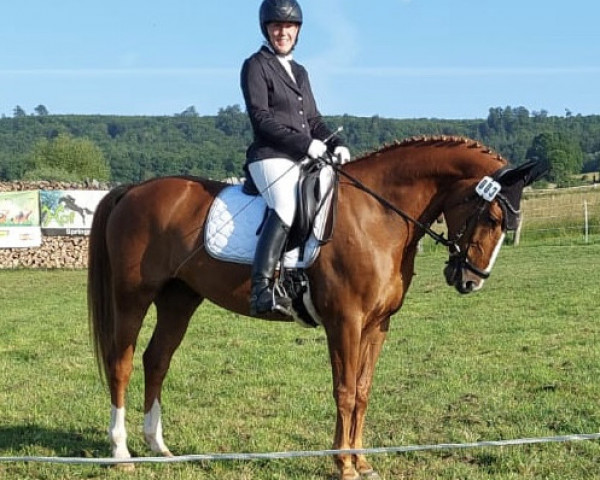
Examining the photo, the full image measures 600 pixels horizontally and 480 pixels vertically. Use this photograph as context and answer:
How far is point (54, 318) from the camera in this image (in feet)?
45.0

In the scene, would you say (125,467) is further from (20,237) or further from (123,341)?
(20,237)

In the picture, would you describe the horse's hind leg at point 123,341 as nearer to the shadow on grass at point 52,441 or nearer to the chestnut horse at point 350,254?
the chestnut horse at point 350,254

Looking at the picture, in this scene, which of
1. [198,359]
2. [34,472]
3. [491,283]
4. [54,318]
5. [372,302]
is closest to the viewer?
[372,302]

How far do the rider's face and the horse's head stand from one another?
5.42ft

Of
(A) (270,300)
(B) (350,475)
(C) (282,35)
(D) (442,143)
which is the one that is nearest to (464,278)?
(D) (442,143)

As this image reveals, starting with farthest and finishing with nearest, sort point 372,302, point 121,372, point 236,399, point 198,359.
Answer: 1. point 198,359
2. point 236,399
3. point 121,372
4. point 372,302

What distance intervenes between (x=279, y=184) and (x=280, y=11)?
1226mm

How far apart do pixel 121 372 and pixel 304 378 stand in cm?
276

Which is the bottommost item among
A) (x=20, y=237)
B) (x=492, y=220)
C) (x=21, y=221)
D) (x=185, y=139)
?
(x=20, y=237)

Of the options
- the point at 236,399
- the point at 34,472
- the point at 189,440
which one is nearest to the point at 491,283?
the point at 236,399

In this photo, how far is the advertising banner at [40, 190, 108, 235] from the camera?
25.1 meters

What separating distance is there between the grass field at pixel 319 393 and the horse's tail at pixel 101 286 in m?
0.86

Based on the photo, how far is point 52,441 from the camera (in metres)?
6.52

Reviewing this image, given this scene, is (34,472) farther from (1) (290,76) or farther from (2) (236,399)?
(1) (290,76)
